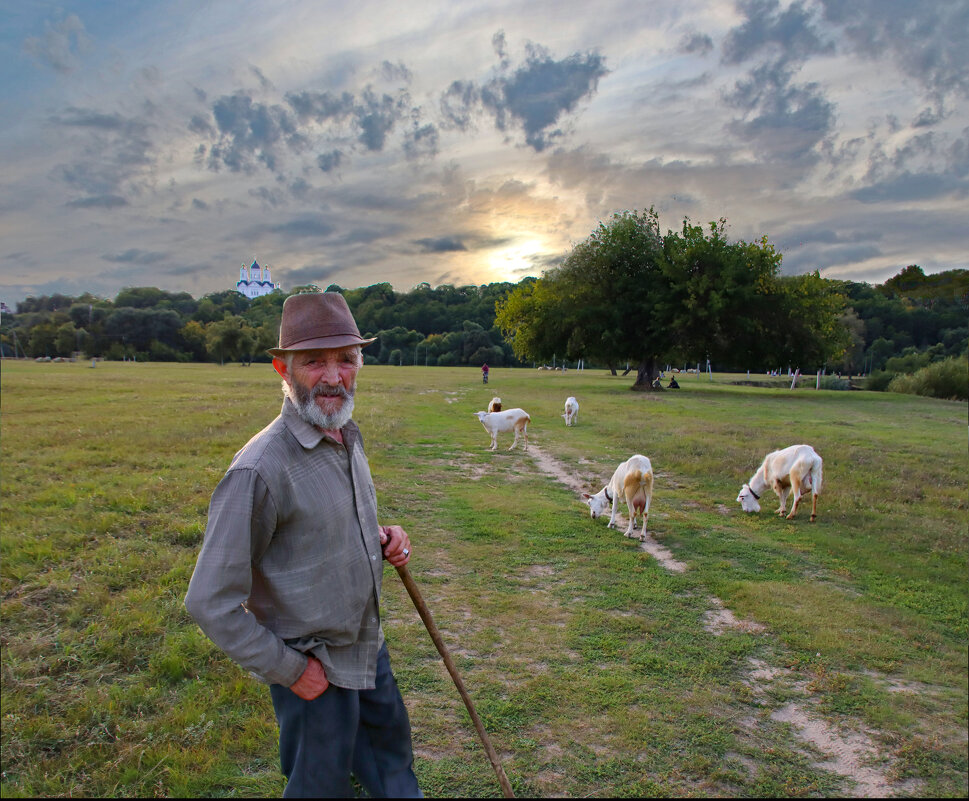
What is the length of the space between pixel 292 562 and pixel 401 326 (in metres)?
118

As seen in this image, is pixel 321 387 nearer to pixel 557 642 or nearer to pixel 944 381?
pixel 557 642

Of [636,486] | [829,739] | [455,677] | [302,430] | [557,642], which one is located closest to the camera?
[302,430]

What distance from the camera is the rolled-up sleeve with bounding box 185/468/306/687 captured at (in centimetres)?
212

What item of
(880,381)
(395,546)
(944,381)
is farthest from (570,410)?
(880,381)

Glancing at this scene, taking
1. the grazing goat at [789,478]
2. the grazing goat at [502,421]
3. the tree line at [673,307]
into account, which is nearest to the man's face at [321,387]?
the grazing goat at [789,478]

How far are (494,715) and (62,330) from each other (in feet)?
382

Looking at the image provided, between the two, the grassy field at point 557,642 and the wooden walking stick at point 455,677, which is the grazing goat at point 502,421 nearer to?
the grassy field at point 557,642

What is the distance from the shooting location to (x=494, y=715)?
407cm

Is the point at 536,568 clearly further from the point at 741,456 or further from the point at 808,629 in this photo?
the point at 741,456

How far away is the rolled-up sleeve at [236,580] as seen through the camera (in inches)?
83.6

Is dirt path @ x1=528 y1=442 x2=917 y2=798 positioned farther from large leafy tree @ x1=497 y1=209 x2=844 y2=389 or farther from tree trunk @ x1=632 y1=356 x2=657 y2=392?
tree trunk @ x1=632 y1=356 x2=657 y2=392

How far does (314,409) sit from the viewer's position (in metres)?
2.54

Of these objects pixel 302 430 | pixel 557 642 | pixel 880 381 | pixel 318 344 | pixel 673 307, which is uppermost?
pixel 673 307

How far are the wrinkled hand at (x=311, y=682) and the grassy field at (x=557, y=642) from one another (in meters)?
1.55
